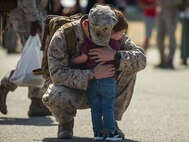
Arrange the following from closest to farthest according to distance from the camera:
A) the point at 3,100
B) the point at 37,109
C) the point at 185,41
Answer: the point at 3,100
the point at 37,109
the point at 185,41

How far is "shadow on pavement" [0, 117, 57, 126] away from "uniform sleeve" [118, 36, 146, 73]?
1434 millimetres

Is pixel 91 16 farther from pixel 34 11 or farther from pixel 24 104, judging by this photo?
pixel 24 104

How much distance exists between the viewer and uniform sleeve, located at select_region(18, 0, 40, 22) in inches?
349

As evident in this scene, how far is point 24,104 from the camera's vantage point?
10.3m

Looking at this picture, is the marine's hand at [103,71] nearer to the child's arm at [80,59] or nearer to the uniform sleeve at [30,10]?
the child's arm at [80,59]

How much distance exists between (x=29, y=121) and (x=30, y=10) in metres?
1.18

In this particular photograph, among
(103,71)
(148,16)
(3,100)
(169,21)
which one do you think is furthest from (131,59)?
(148,16)

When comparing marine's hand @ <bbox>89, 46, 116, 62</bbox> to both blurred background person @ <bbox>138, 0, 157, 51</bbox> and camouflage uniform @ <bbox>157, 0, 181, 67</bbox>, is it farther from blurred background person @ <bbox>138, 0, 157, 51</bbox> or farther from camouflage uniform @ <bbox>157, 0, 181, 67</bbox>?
blurred background person @ <bbox>138, 0, 157, 51</bbox>

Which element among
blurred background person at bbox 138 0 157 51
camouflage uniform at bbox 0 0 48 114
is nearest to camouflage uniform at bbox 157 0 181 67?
blurred background person at bbox 138 0 157 51

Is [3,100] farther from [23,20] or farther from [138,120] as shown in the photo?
[138,120]

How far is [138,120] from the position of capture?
29.2 ft

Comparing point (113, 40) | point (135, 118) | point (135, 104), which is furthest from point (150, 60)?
point (113, 40)

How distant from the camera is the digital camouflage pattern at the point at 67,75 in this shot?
710 cm

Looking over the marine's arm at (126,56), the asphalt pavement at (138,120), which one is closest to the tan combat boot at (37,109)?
the asphalt pavement at (138,120)
